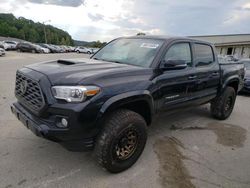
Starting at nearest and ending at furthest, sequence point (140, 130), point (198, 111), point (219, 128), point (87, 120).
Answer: point (87, 120) → point (140, 130) → point (219, 128) → point (198, 111)

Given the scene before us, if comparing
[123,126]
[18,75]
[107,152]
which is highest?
[18,75]

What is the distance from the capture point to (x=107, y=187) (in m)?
2.89

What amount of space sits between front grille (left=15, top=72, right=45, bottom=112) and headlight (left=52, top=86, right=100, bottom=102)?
23 cm

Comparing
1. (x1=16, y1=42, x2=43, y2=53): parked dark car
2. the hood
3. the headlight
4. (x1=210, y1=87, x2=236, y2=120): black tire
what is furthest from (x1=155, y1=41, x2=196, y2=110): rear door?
(x1=16, y1=42, x2=43, y2=53): parked dark car

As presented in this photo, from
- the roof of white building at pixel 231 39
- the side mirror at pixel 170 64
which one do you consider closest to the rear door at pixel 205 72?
the side mirror at pixel 170 64

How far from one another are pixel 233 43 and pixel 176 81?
34775mm

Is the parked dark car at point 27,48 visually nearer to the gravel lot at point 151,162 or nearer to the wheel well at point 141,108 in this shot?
the gravel lot at point 151,162

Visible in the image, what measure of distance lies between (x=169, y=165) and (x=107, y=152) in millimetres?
1077

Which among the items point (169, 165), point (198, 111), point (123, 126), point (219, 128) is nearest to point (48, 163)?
point (123, 126)

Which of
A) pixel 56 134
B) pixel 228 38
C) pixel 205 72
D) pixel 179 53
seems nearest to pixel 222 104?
pixel 205 72

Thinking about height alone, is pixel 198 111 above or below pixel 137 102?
below

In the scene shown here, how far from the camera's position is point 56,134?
2695 mm

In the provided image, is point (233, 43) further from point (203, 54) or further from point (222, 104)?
point (203, 54)

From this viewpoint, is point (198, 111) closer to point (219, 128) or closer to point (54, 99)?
point (219, 128)
